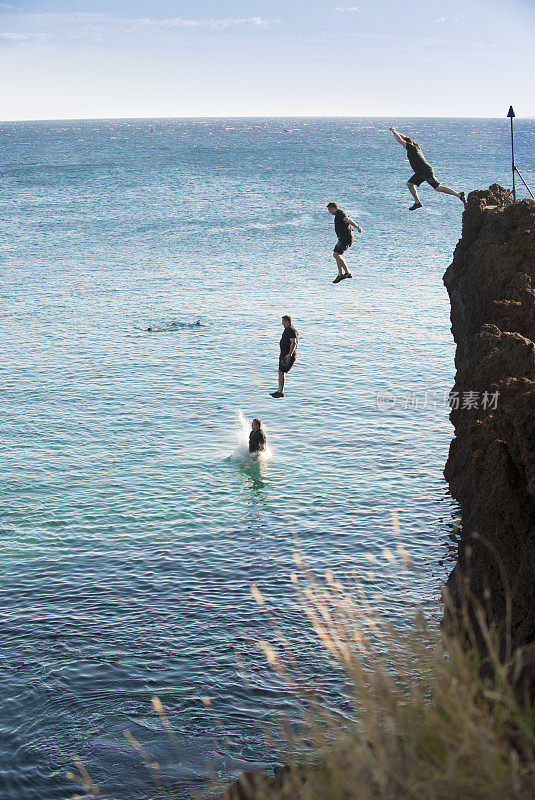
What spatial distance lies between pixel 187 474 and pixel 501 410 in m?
25.4

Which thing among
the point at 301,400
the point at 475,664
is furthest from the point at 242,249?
the point at 475,664

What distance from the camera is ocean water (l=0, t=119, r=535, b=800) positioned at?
2038 cm

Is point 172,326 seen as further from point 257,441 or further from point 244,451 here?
point 257,441

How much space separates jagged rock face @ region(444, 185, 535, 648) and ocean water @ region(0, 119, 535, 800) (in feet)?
14.3

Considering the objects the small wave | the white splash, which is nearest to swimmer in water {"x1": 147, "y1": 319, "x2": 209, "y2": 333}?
the small wave

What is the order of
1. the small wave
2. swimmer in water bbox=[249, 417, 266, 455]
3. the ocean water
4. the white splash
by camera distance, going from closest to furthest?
the ocean water < swimmer in water bbox=[249, 417, 266, 455] < the white splash < the small wave

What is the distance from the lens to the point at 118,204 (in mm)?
135625

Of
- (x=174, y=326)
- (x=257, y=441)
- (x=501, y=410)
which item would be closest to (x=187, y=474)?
(x=257, y=441)

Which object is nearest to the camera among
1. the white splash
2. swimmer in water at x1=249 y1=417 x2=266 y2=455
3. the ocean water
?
the ocean water

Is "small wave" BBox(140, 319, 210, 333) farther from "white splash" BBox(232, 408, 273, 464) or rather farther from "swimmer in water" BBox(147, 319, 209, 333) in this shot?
"white splash" BBox(232, 408, 273, 464)

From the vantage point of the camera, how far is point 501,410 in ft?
45.8

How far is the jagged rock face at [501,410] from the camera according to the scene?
13328mm

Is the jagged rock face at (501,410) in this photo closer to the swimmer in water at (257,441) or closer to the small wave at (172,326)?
the swimmer in water at (257,441)

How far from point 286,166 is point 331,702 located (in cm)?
17411
